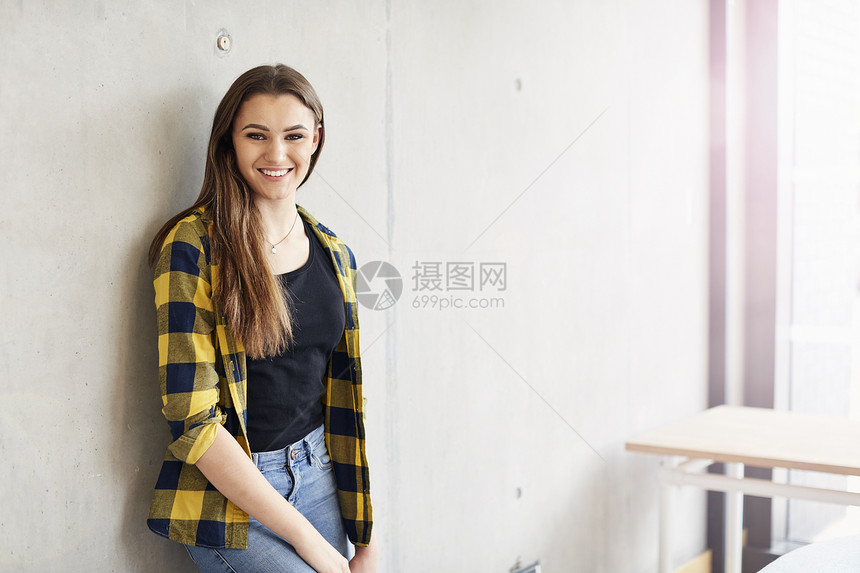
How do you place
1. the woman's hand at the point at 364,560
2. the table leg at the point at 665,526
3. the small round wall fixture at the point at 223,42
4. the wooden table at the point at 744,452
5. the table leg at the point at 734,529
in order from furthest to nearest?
the table leg at the point at 734,529 < the table leg at the point at 665,526 < the wooden table at the point at 744,452 < the woman's hand at the point at 364,560 < the small round wall fixture at the point at 223,42

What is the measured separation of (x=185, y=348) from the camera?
1204 mm

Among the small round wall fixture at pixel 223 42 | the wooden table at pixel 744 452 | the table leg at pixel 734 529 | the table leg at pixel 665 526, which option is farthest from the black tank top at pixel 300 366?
the table leg at pixel 734 529

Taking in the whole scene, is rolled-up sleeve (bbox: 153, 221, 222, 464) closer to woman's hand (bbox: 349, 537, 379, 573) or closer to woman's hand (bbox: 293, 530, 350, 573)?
woman's hand (bbox: 293, 530, 350, 573)

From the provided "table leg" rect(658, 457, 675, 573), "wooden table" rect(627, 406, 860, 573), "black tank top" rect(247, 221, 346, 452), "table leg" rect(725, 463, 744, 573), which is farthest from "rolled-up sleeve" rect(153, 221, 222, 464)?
"table leg" rect(725, 463, 744, 573)

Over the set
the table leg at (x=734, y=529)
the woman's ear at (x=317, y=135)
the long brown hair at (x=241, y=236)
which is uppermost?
the woman's ear at (x=317, y=135)

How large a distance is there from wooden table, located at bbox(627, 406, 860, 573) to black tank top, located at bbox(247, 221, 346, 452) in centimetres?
136

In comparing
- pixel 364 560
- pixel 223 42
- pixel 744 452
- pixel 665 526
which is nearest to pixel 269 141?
pixel 223 42

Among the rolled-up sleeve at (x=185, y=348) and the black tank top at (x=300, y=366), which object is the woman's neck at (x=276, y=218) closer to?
the black tank top at (x=300, y=366)

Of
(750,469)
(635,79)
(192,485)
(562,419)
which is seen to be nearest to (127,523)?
(192,485)

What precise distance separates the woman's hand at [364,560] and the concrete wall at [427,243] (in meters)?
0.28

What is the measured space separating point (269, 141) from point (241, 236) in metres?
0.18

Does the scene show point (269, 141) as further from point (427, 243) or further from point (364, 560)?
point (364, 560)

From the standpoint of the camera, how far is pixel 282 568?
1272mm

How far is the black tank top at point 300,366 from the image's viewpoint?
1323 millimetres
